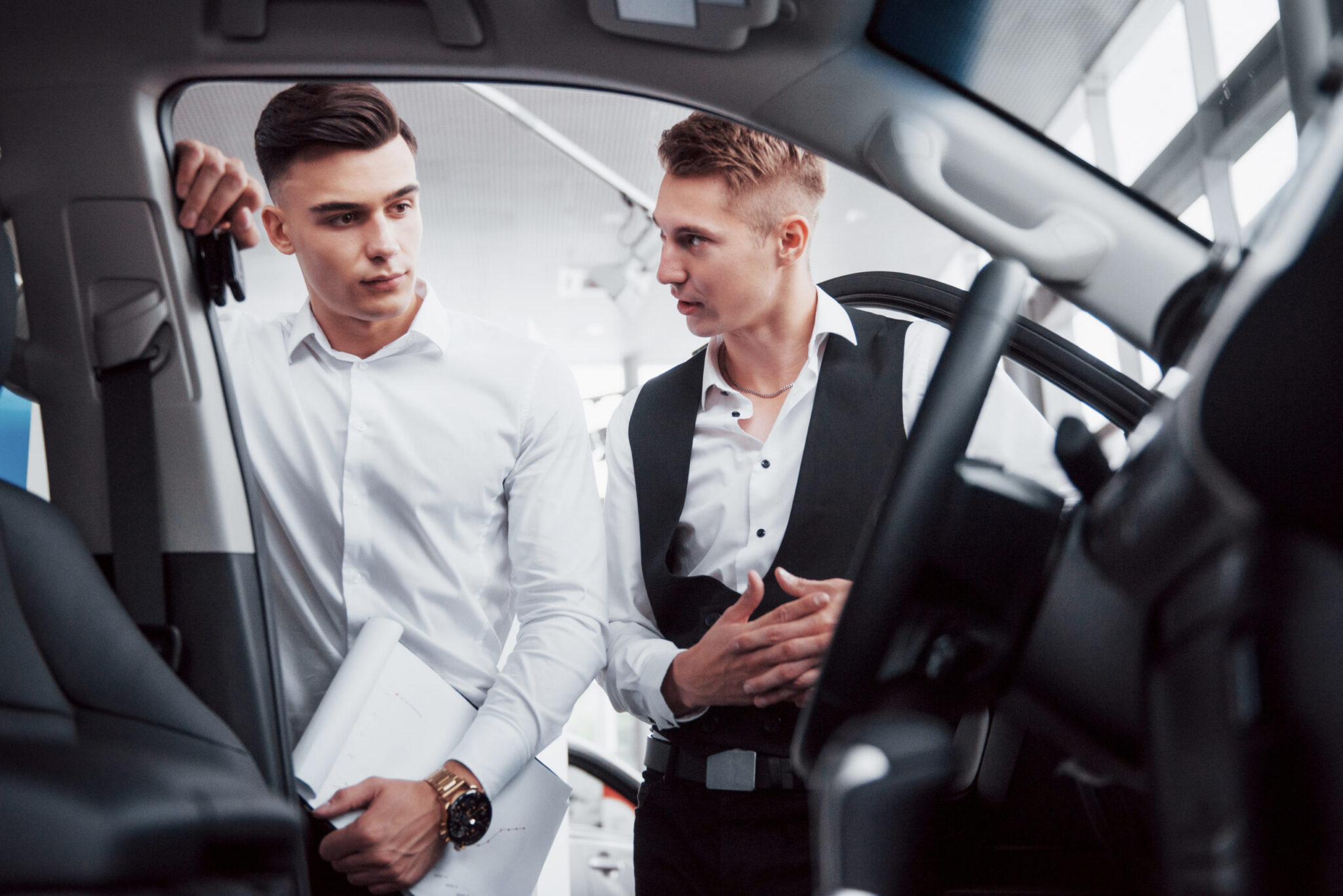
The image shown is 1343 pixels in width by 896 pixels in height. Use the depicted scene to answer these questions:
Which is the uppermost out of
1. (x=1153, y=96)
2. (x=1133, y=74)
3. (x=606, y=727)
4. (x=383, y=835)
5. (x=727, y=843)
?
(x=1153, y=96)

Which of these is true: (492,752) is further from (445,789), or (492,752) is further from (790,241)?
(790,241)

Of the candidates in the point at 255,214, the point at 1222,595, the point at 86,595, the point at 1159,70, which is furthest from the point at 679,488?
Result: the point at 1159,70

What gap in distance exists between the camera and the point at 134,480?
3.40ft

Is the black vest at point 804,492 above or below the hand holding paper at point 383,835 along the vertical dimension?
above

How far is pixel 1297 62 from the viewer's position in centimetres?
83

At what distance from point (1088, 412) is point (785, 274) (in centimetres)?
61

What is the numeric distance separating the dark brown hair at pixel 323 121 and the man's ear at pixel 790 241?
0.61m

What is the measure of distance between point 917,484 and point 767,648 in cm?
60

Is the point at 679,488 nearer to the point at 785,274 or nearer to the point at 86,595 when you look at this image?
the point at 785,274

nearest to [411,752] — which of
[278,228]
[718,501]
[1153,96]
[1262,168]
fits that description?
[718,501]

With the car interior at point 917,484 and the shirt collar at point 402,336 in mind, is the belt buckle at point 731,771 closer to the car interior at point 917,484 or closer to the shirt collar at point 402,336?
the car interior at point 917,484

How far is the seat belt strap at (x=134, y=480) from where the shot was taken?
1022mm

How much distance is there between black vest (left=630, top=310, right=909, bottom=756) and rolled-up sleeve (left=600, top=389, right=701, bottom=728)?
0.11 feet

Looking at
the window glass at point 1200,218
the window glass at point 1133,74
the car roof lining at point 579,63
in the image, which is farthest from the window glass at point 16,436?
the window glass at point 1200,218
